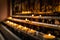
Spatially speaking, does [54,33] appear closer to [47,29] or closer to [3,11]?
[47,29]

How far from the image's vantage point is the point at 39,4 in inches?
133

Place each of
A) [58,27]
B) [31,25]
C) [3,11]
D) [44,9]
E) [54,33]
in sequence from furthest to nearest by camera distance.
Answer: [3,11] → [31,25] → [44,9] → [54,33] → [58,27]

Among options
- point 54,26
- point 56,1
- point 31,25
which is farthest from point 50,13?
point 31,25

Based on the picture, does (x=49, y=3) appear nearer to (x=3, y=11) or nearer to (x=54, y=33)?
(x=54, y=33)

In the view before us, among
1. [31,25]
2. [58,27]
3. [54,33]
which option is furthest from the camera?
[31,25]

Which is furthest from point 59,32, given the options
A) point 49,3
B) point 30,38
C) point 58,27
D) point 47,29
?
point 49,3

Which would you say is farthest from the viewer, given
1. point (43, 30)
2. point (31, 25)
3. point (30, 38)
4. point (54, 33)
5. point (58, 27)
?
point (31, 25)

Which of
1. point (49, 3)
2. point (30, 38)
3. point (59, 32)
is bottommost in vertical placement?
point (30, 38)

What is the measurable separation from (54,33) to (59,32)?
5.6 inches

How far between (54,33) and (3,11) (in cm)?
530

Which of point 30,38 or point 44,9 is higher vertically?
point 44,9

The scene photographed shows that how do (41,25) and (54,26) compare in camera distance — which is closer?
(54,26)

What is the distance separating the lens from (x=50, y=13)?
2.66m

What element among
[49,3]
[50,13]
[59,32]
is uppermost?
[49,3]
